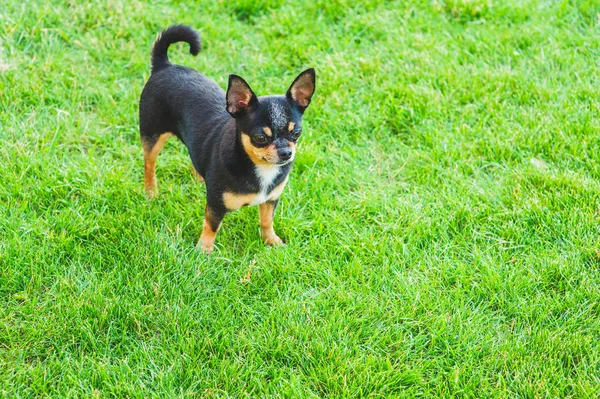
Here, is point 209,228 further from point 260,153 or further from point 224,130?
point 260,153

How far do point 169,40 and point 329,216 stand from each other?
5.03ft

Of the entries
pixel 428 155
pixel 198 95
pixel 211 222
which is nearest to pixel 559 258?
pixel 428 155

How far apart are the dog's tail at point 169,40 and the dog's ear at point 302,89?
3.26 feet

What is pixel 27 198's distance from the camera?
414 cm

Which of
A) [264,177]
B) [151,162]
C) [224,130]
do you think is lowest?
[151,162]

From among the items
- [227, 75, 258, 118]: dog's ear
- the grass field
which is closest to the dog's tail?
the grass field

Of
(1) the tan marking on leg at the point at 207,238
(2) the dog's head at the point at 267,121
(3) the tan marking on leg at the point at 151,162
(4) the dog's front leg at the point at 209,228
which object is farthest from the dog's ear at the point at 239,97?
(3) the tan marking on leg at the point at 151,162

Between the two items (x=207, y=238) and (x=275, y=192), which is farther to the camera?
(x=207, y=238)

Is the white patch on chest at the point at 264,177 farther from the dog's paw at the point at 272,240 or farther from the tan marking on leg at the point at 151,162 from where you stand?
the tan marking on leg at the point at 151,162

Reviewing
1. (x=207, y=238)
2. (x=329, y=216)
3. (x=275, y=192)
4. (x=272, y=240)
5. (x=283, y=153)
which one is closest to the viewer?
(x=283, y=153)

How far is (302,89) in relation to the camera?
3469 millimetres

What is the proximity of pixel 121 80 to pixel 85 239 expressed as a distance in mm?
1803

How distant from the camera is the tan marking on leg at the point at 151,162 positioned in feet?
13.7

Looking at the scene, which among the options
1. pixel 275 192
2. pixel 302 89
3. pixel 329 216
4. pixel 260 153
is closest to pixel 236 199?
pixel 275 192
